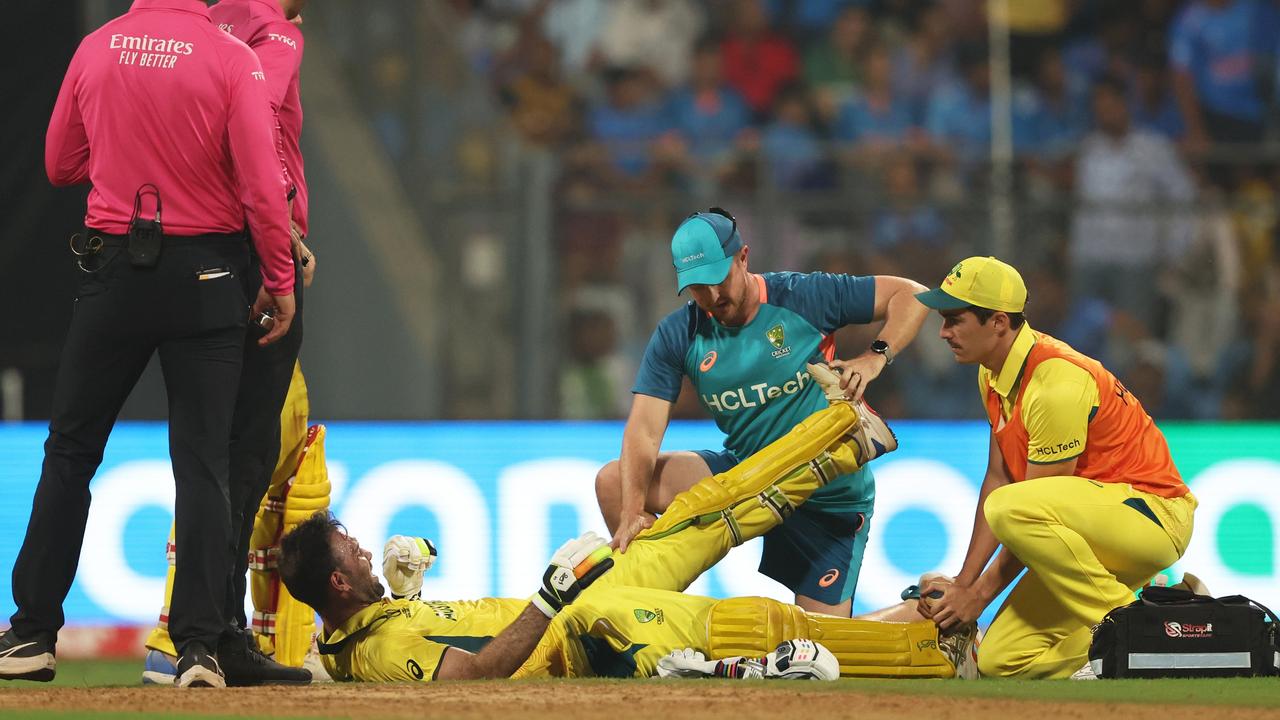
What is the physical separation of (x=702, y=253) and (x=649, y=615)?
1320 millimetres

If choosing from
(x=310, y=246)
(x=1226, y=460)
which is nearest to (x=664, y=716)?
(x=1226, y=460)

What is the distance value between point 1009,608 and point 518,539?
10.6 ft

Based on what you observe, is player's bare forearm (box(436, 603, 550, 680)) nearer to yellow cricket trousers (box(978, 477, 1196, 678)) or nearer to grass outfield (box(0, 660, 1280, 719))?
grass outfield (box(0, 660, 1280, 719))

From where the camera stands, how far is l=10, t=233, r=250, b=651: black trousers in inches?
201

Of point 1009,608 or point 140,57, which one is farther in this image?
point 1009,608

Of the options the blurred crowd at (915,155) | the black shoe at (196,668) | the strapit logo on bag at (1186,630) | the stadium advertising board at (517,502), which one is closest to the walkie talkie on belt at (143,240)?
the black shoe at (196,668)

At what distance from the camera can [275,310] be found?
17.7 ft

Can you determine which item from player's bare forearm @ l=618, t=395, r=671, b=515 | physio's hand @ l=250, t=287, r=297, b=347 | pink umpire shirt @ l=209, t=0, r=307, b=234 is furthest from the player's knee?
physio's hand @ l=250, t=287, r=297, b=347

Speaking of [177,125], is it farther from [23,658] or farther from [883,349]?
[883,349]

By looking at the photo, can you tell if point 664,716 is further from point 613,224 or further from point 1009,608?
point 613,224

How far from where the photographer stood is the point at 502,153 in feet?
33.4

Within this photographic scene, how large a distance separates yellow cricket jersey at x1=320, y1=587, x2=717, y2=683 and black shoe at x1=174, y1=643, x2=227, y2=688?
864mm

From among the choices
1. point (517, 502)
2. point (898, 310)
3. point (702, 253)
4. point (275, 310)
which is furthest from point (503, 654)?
point (517, 502)

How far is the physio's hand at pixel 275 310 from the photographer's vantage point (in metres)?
5.36
